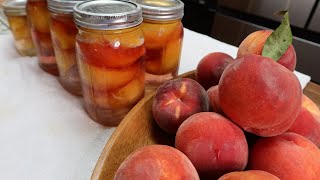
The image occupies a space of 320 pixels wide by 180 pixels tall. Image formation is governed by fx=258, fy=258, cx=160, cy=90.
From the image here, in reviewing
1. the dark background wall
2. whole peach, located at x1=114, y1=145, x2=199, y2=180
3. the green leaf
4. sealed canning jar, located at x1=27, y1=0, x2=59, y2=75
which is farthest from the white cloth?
the dark background wall

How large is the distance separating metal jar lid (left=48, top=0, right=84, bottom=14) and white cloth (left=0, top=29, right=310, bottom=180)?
14cm

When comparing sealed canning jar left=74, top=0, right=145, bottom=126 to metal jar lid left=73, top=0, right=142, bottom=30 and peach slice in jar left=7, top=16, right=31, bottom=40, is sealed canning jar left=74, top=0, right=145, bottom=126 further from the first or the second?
peach slice in jar left=7, top=16, right=31, bottom=40

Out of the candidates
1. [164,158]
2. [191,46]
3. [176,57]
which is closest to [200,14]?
[191,46]

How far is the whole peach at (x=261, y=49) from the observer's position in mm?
297

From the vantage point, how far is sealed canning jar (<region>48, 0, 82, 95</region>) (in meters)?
0.35

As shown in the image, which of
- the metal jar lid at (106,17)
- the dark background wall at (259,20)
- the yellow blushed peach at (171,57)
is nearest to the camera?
the metal jar lid at (106,17)

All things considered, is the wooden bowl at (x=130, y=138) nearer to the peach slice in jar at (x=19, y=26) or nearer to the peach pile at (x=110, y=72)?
the peach pile at (x=110, y=72)

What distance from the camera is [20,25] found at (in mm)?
481

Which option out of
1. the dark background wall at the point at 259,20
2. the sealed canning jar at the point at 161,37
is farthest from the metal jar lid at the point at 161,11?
the dark background wall at the point at 259,20

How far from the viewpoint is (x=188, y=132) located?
0.23m

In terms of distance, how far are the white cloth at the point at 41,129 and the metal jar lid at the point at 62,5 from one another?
0.14 meters

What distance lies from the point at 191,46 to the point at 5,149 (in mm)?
423

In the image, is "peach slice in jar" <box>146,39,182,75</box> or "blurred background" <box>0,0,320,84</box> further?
"blurred background" <box>0,0,320,84</box>

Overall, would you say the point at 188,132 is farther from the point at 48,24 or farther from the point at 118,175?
the point at 48,24
